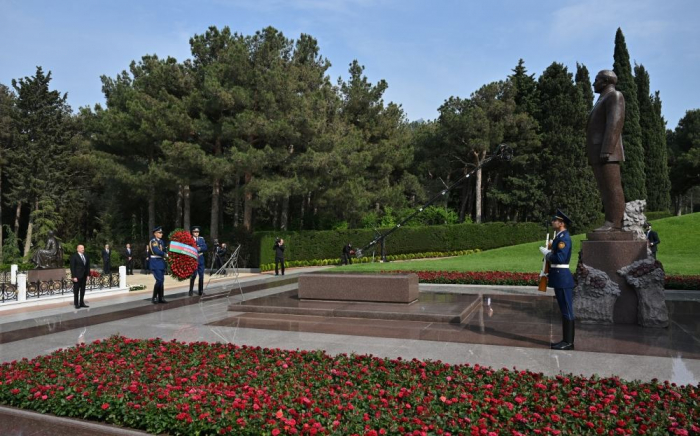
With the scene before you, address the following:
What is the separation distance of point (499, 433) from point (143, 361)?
450 centimetres

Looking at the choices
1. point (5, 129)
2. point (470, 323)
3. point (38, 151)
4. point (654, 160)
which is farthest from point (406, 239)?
point (5, 129)

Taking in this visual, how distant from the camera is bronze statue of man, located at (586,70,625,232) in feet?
29.2

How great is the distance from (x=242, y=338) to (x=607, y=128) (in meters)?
7.54

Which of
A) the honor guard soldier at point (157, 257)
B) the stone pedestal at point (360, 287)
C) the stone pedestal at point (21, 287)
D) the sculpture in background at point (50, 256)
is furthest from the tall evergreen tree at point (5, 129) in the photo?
the stone pedestal at point (360, 287)

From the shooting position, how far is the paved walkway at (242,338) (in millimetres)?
6184

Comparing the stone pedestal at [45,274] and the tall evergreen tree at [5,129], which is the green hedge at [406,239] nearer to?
the stone pedestal at [45,274]

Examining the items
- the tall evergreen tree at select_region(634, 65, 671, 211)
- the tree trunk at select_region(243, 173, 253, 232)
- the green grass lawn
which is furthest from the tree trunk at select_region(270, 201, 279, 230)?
the tall evergreen tree at select_region(634, 65, 671, 211)

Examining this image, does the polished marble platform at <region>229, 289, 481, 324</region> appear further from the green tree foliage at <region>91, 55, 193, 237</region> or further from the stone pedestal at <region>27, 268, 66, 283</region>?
the green tree foliage at <region>91, 55, 193, 237</region>

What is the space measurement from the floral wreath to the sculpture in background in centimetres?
827

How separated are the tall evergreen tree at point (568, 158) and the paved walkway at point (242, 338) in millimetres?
27217

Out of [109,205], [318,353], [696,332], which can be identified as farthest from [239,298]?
[109,205]

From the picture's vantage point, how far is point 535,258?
2386 centimetres

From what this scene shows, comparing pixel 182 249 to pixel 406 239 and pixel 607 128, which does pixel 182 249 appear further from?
pixel 406 239

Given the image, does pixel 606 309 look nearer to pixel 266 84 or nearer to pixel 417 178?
pixel 266 84
